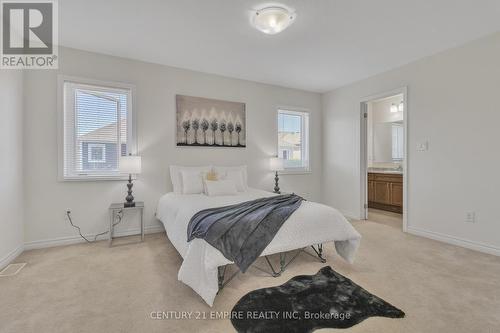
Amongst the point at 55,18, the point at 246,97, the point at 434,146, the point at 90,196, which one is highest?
the point at 55,18

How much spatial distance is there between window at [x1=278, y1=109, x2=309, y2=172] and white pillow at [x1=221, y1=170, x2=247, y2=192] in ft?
4.30

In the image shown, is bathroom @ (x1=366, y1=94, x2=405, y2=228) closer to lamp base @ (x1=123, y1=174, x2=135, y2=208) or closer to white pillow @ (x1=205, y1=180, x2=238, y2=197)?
white pillow @ (x1=205, y1=180, x2=238, y2=197)

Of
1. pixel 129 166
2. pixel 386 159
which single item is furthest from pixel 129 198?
pixel 386 159

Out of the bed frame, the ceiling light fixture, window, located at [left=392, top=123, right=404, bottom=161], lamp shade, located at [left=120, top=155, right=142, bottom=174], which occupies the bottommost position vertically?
the bed frame

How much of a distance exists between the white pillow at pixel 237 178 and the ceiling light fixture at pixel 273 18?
2139 mm

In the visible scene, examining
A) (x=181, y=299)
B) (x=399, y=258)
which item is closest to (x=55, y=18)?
(x=181, y=299)

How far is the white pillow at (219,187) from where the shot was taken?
11.4ft

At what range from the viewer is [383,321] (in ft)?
5.44

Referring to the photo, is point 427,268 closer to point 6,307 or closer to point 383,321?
point 383,321

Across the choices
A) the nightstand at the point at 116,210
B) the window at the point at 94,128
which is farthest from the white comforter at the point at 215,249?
the window at the point at 94,128

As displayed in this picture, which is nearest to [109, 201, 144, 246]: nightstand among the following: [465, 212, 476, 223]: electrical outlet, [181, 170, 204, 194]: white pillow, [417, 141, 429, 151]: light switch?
[181, 170, 204, 194]: white pillow

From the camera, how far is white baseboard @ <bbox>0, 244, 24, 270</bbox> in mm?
2529

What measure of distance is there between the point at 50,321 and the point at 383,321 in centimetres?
233

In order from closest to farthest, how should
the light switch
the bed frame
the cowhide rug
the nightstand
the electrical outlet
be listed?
the cowhide rug
the bed frame
the electrical outlet
the nightstand
the light switch
